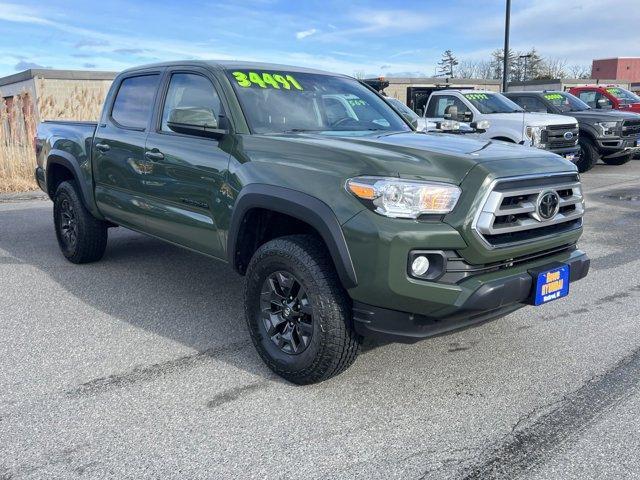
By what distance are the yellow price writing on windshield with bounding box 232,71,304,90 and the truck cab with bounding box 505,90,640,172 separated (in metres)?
11.2

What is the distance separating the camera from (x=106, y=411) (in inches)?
120

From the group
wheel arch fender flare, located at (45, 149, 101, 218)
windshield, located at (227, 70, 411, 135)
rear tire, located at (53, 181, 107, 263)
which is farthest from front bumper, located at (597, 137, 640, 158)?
wheel arch fender flare, located at (45, 149, 101, 218)

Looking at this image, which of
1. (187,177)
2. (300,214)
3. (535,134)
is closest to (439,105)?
(535,134)

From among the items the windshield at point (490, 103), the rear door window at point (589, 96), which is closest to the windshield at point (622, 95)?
the rear door window at point (589, 96)

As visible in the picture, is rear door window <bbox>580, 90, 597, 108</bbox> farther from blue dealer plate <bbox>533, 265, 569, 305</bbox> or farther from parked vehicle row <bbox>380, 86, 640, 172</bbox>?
blue dealer plate <bbox>533, 265, 569, 305</bbox>

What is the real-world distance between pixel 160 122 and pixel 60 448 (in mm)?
2630

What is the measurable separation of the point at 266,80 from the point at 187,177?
89 centimetres

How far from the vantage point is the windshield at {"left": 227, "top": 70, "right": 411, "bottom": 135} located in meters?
3.98

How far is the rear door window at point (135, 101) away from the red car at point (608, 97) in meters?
15.4

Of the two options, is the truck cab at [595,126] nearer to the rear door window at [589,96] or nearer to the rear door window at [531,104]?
the rear door window at [531,104]

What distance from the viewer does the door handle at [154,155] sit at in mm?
4364

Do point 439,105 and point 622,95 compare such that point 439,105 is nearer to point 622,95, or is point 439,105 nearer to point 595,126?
point 595,126

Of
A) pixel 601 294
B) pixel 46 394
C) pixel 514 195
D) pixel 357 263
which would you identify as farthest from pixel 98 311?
pixel 601 294

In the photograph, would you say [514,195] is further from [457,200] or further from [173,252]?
[173,252]
